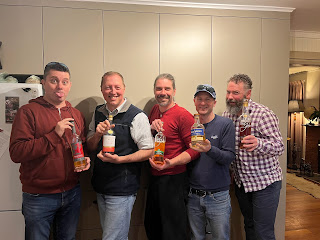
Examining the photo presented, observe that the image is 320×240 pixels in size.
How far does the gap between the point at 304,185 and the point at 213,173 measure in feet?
13.0

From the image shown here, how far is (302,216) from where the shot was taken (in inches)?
134

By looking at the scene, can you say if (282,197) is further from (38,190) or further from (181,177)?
(38,190)

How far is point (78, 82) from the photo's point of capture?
7.65ft

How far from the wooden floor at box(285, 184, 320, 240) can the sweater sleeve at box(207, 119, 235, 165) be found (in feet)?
5.89

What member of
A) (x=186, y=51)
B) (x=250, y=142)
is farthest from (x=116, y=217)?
(x=186, y=51)

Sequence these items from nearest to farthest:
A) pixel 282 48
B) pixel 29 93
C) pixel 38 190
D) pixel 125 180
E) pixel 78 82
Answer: pixel 38 190
pixel 125 180
pixel 29 93
pixel 78 82
pixel 282 48

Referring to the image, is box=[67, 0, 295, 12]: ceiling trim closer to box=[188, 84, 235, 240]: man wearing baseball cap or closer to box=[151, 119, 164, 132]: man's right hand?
box=[188, 84, 235, 240]: man wearing baseball cap

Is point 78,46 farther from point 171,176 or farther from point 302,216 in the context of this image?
point 302,216

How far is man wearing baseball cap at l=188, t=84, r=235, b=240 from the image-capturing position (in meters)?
1.77

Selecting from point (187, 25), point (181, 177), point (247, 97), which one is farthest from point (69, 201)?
point (187, 25)

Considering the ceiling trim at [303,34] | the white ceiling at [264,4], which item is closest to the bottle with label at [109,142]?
the white ceiling at [264,4]

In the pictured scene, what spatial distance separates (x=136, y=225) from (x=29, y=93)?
159 centimetres

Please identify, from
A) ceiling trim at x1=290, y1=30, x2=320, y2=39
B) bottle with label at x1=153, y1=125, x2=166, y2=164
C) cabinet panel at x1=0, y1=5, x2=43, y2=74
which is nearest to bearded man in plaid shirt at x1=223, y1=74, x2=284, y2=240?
bottle with label at x1=153, y1=125, x2=166, y2=164

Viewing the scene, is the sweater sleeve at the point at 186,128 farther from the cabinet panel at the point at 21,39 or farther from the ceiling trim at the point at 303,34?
the ceiling trim at the point at 303,34
